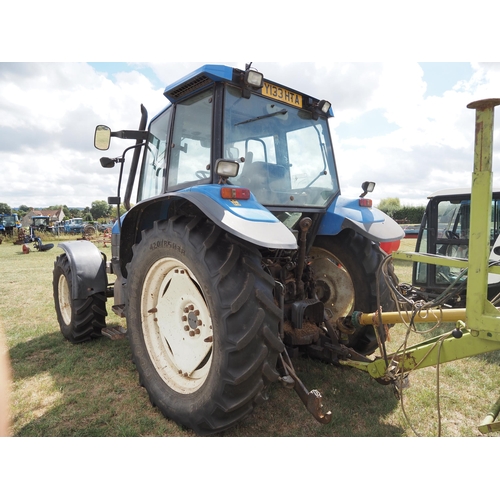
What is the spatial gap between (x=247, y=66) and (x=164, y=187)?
1092 mm

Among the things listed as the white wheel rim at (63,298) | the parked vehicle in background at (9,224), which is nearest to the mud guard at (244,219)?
the white wheel rim at (63,298)

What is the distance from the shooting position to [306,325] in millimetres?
2779

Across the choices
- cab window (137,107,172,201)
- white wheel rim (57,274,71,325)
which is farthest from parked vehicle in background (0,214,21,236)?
cab window (137,107,172,201)

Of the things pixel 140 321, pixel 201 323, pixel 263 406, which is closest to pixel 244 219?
pixel 201 323

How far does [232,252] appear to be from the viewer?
2033mm

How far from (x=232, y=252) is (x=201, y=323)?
54 cm

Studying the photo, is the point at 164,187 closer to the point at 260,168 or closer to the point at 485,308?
the point at 260,168

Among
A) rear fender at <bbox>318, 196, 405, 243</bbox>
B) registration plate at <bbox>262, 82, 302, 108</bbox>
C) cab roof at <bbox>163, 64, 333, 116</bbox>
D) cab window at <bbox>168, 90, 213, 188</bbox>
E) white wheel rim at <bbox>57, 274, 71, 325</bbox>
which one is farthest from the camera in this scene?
white wheel rim at <bbox>57, 274, 71, 325</bbox>

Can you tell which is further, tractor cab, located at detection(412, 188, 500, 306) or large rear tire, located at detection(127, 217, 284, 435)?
tractor cab, located at detection(412, 188, 500, 306)

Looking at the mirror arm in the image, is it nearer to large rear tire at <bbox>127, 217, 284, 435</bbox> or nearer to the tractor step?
large rear tire at <bbox>127, 217, 284, 435</bbox>

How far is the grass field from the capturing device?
2328 mm

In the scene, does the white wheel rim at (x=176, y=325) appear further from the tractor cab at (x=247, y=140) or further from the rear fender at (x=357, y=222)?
the rear fender at (x=357, y=222)

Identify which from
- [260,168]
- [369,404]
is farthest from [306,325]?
[260,168]

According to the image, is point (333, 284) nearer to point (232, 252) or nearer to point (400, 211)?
point (232, 252)
